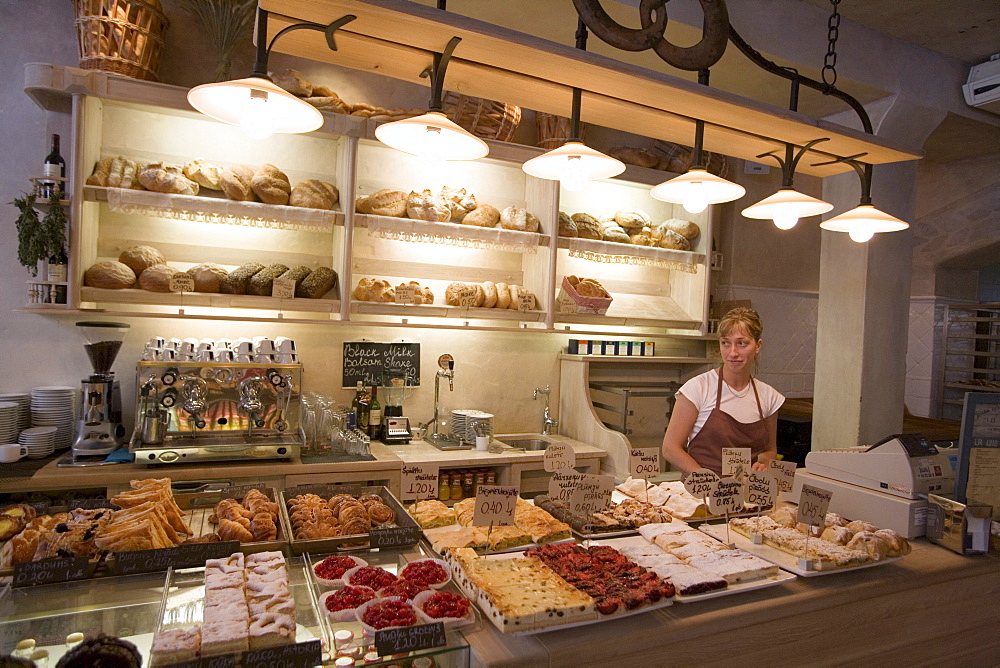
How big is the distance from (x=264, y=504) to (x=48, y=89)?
2413 mm

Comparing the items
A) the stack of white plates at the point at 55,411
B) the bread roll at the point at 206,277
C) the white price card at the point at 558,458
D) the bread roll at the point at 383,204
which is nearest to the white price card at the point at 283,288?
the bread roll at the point at 206,277

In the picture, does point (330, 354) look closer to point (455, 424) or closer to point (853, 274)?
point (455, 424)

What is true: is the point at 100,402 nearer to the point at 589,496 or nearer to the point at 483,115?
the point at 589,496

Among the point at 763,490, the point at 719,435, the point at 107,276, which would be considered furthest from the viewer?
the point at 107,276

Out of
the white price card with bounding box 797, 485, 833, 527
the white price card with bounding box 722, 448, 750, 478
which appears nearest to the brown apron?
the white price card with bounding box 722, 448, 750, 478

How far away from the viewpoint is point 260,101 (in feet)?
5.33

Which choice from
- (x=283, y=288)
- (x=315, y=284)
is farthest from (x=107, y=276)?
(x=315, y=284)

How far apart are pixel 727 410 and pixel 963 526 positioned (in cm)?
105

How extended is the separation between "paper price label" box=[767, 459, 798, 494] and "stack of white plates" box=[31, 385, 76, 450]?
3.33 metres

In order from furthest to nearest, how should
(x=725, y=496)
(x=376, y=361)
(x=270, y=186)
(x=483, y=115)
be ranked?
1. (x=376, y=361)
2. (x=483, y=115)
3. (x=270, y=186)
4. (x=725, y=496)

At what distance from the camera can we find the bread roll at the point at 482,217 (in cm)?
385

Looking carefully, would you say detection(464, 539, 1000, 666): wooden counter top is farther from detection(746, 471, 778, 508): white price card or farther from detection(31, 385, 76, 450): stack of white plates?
detection(31, 385, 76, 450): stack of white plates

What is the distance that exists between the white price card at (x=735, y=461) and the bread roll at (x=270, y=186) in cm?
257

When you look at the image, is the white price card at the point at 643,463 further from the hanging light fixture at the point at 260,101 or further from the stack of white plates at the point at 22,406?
the stack of white plates at the point at 22,406
